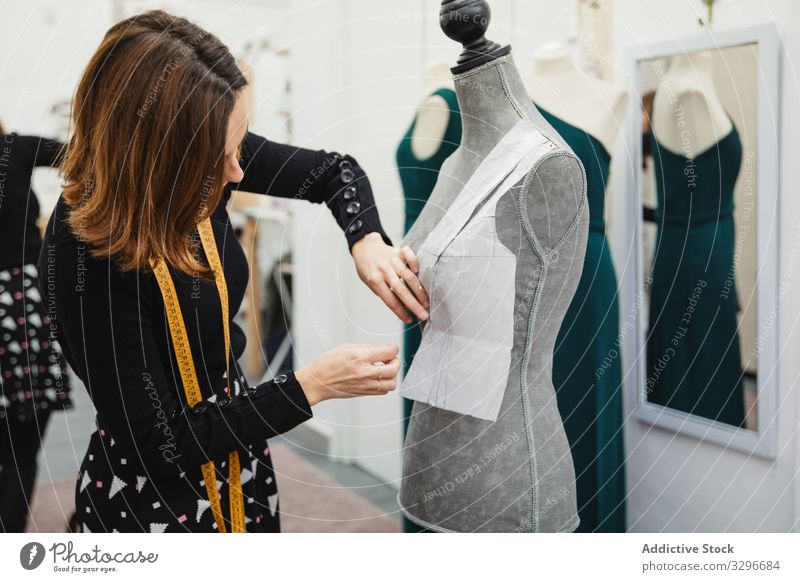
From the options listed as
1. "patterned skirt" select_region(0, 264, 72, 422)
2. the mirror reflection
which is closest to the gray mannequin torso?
the mirror reflection

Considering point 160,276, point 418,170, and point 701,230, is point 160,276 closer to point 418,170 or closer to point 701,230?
point 418,170

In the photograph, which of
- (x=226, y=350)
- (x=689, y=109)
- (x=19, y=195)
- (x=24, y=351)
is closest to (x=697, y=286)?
(x=689, y=109)

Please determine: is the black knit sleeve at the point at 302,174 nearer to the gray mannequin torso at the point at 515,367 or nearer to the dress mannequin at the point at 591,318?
the gray mannequin torso at the point at 515,367

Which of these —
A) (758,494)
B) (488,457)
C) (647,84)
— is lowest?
(758,494)

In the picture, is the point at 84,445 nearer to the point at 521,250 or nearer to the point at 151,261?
Answer: the point at 151,261

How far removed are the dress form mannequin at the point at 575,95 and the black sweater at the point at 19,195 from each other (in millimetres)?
892

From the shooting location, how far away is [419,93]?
219 cm

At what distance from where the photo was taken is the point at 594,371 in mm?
1465

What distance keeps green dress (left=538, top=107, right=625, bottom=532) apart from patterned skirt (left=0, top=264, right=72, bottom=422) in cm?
116

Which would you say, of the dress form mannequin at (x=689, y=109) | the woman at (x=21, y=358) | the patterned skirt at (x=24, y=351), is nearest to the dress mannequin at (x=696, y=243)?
the dress form mannequin at (x=689, y=109)

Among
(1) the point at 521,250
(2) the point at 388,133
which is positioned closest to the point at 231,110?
(1) the point at 521,250

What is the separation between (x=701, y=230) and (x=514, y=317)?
2.34 ft

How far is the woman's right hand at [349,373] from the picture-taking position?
874 mm
